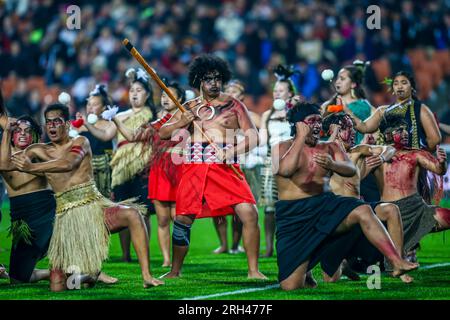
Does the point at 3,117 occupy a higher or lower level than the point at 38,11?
lower

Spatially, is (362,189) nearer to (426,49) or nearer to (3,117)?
(3,117)

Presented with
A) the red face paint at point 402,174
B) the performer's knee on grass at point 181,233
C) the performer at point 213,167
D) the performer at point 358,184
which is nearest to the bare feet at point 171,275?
the performer at point 213,167

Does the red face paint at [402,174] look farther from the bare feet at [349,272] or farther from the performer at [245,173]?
the performer at [245,173]

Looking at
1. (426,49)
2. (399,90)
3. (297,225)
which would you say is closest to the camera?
(297,225)

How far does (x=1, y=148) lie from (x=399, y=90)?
3.87 metres


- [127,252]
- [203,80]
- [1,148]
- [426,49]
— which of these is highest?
[426,49]

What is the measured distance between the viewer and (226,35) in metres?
21.4

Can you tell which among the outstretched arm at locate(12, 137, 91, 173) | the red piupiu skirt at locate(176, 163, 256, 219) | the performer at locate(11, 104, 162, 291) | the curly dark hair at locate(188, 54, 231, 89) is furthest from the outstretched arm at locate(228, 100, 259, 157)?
the outstretched arm at locate(12, 137, 91, 173)

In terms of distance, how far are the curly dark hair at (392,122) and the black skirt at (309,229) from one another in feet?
4.81

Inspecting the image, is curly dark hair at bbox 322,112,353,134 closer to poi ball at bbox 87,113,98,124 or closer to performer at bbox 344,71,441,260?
performer at bbox 344,71,441,260

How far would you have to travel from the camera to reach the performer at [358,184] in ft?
28.5

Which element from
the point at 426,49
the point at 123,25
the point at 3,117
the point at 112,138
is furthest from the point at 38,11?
the point at 3,117

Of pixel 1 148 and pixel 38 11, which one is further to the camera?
pixel 38 11

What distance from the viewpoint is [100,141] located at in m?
12.0
